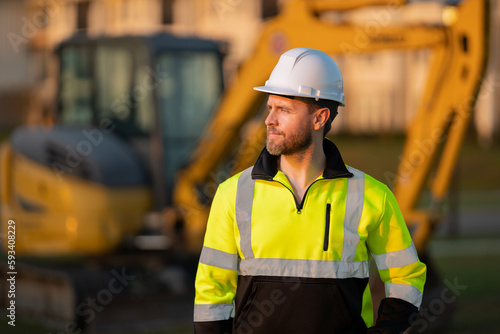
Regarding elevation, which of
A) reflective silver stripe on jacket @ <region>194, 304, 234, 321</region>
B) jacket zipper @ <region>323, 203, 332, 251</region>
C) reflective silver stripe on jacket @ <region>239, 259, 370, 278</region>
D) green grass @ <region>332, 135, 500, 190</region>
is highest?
jacket zipper @ <region>323, 203, 332, 251</region>

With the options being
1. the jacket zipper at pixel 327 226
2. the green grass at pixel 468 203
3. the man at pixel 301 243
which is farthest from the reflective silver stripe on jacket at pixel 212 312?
the green grass at pixel 468 203

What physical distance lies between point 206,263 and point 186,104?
24.4 ft

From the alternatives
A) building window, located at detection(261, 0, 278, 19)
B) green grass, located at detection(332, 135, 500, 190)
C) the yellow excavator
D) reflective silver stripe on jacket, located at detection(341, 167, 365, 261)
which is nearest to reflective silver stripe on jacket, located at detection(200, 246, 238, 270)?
reflective silver stripe on jacket, located at detection(341, 167, 365, 261)

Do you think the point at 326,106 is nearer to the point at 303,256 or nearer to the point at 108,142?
the point at 303,256

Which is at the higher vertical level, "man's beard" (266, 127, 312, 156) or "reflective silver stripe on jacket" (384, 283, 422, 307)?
"man's beard" (266, 127, 312, 156)

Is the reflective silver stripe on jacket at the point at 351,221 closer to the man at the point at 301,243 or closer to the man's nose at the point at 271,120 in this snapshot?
the man at the point at 301,243

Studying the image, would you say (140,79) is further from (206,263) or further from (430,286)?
(206,263)

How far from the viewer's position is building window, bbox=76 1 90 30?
1924 inches

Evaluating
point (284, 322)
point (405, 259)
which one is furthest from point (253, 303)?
point (405, 259)

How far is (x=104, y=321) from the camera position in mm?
9477

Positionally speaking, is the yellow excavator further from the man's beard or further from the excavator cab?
the man's beard

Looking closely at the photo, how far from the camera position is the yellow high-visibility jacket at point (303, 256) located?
3.47m

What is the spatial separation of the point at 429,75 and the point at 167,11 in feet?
130

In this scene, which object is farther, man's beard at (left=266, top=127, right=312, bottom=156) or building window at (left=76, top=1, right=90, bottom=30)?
building window at (left=76, top=1, right=90, bottom=30)
